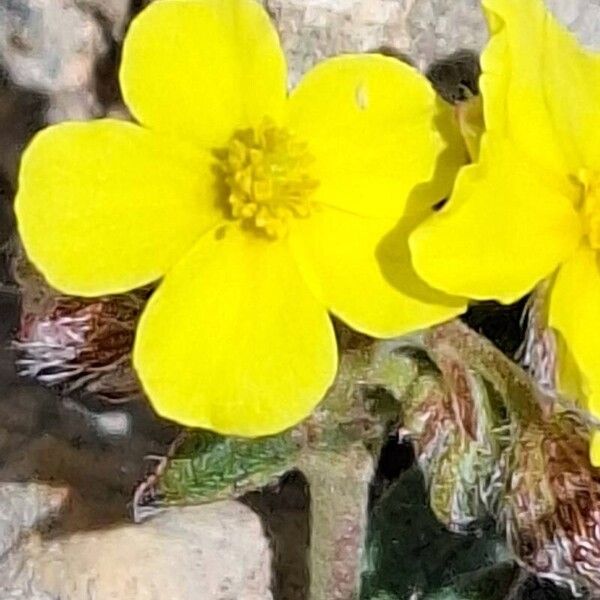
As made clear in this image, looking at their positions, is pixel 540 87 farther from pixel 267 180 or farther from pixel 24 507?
pixel 24 507

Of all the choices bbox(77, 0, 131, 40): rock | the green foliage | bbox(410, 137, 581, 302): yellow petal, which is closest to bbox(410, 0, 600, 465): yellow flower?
bbox(410, 137, 581, 302): yellow petal

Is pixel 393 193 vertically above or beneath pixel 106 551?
above

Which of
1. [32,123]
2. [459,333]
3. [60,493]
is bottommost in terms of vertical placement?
[60,493]

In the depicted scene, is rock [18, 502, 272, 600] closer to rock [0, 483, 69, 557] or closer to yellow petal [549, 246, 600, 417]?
rock [0, 483, 69, 557]

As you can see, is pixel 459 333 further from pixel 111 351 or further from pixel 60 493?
pixel 60 493

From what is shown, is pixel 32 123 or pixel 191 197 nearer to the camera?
pixel 191 197

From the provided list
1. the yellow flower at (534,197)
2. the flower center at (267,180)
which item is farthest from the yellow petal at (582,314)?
the flower center at (267,180)

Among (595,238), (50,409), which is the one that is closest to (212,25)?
(595,238)
